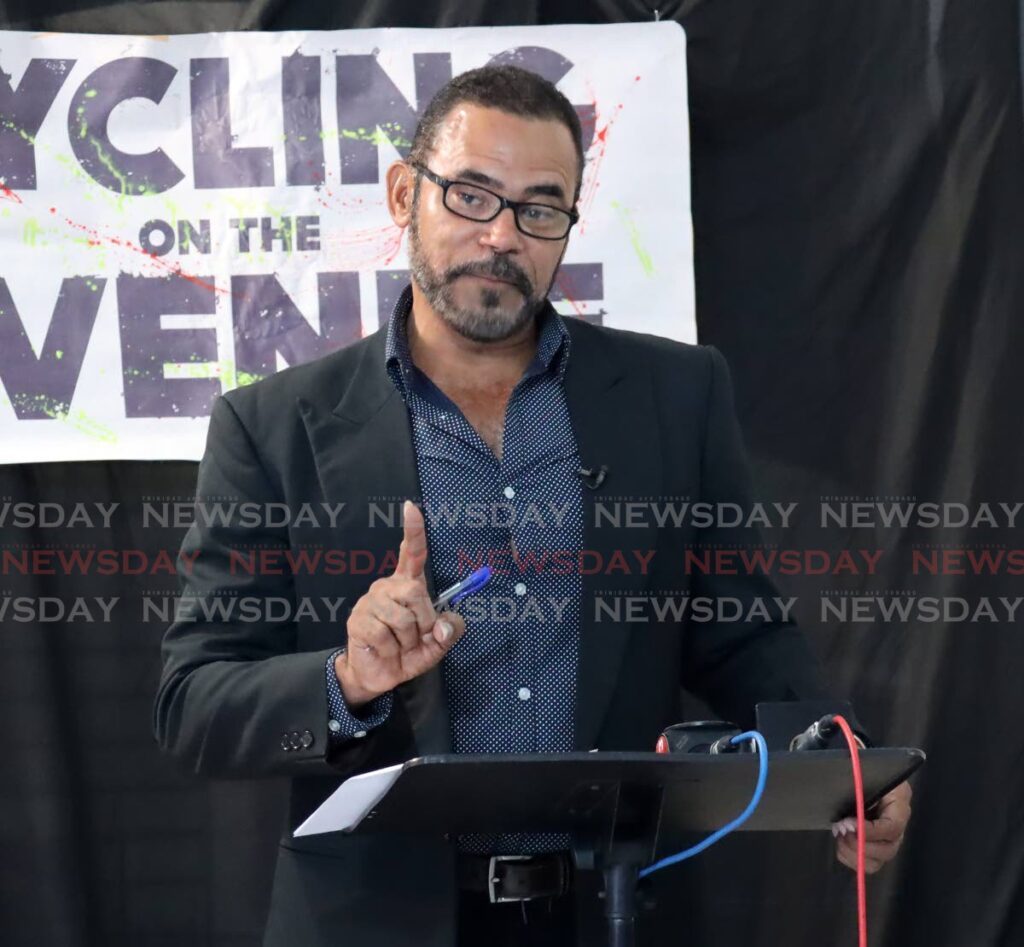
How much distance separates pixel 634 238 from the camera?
2.88 metres

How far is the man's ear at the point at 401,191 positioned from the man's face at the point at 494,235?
116mm

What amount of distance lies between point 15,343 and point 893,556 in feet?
6.22

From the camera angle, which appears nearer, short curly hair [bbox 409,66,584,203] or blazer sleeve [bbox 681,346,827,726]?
blazer sleeve [bbox 681,346,827,726]

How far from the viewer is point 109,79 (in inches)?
114

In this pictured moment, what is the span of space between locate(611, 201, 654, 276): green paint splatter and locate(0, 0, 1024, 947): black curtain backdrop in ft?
0.51

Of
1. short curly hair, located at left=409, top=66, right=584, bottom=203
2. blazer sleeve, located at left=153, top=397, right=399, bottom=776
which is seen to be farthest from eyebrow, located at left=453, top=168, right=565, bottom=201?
blazer sleeve, located at left=153, top=397, right=399, bottom=776

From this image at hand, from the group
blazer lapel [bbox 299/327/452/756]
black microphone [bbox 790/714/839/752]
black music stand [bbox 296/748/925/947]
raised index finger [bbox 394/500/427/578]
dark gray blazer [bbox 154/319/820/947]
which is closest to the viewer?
black music stand [bbox 296/748/925/947]

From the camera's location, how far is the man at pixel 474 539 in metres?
1.85

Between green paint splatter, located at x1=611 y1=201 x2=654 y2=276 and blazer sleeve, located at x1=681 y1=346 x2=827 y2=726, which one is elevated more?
green paint splatter, located at x1=611 y1=201 x2=654 y2=276

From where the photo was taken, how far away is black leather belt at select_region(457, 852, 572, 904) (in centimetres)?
183

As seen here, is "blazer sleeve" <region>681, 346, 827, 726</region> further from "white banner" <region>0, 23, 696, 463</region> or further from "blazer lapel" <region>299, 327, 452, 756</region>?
"white banner" <region>0, 23, 696, 463</region>

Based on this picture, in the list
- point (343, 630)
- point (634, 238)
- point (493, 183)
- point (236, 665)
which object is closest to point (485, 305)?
point (493, 183)

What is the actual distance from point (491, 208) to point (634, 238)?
76 cm

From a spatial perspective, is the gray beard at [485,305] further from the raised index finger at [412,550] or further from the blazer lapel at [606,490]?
the raised index finger at [412,550]
